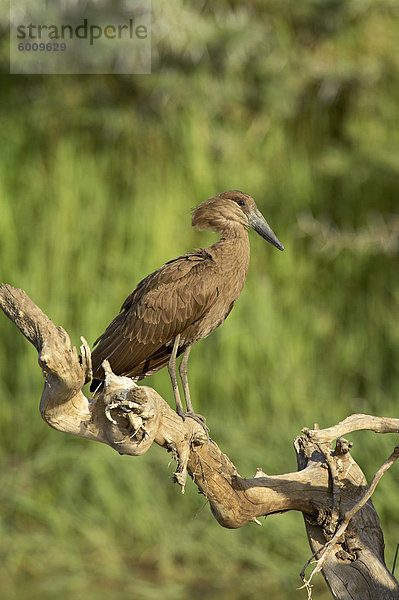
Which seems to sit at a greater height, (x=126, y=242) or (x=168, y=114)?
(x=168, y=114)

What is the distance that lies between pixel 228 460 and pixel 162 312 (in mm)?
647

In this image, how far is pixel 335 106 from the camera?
28.2 ft

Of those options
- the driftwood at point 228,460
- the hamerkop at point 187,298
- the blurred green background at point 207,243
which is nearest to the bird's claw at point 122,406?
the driftwood at point 228,460

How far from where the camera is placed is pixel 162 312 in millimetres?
3717

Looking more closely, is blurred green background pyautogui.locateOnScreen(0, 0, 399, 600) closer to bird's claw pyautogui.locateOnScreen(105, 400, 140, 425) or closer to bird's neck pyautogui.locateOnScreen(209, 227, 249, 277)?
bird's neck pyautogui.locateOnScreen(209, 227, 249, 277)

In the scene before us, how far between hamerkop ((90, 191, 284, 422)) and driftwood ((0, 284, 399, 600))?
0.33m

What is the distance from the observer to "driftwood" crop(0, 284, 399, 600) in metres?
3.01

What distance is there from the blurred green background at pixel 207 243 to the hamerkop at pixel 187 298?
3694 millimetres

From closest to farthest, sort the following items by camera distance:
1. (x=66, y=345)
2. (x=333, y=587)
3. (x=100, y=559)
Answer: (x=66, y=345), (x=333, y=587), (x=100, y=559)

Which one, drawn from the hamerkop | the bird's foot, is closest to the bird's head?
the hamerkop

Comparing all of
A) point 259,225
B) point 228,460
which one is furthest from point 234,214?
point 228,460

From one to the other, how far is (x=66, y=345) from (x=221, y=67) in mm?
5678

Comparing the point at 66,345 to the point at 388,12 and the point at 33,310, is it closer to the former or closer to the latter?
the point at 33,310

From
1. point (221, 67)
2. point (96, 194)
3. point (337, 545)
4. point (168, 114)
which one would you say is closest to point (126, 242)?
point (96, 194)
